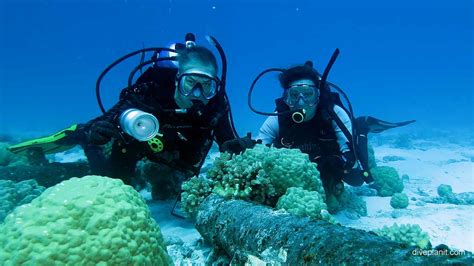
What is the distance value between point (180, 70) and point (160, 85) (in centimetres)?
57

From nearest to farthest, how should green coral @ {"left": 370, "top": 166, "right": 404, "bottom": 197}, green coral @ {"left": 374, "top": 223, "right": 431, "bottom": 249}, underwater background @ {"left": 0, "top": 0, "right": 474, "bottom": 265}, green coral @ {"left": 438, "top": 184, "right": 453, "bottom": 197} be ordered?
green coral @ {"left": 374, "top": 223, "right": 431, "bottom": 249}, green coral @ {"left": 438, "top": 184, "right": 453, "bottom": 197}, green coral @ {"left": 370, "top": 166, "right": 404, "bottom": 197}, underwater background @ {"left": 0, "top": 0, "right": 474, "bottom": 265}

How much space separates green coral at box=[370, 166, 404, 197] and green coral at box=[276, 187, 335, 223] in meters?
3.85

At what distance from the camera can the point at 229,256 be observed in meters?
2.71

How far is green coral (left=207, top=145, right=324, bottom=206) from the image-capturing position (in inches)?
137

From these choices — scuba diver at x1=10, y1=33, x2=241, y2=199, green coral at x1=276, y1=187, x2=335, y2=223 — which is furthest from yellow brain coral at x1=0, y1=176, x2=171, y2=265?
scuba diver at x1=10, y1=33, x2=241, y2=199

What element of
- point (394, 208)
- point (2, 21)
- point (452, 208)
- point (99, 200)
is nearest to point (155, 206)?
point (99, 200)

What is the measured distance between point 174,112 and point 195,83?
0.58m

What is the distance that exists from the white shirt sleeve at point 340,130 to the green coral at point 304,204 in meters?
2.92

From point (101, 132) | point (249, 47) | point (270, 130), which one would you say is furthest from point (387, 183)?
point (249, 47)

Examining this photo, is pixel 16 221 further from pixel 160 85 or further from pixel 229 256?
pixel 160 85

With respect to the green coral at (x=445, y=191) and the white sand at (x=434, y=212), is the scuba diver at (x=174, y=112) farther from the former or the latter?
the green coral at (x=445, y=191)

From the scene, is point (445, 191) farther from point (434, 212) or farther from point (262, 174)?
point (262, 174)

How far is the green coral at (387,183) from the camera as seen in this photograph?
6402 mm

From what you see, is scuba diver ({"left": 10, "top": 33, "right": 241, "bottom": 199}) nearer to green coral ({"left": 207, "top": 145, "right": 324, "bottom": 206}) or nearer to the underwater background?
green coral ({"left": 207, "top": 145, "right": 324, "bottom": 206})
